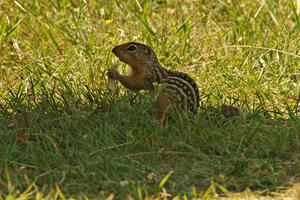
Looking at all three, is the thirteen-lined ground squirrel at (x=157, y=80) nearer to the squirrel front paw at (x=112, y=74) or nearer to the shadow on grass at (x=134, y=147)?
the squirrel front paw at (x=112, y=74)

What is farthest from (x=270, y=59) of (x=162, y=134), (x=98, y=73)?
(x=162, y=134)

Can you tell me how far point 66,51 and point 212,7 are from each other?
5.87 feet

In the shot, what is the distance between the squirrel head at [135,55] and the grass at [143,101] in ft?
0.84

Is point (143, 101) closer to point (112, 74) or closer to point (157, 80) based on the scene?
point (157, 80)

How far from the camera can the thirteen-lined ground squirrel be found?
229 inches

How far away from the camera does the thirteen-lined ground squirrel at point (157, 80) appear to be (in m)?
5.83

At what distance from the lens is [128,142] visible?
521cm

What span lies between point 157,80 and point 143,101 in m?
0.38

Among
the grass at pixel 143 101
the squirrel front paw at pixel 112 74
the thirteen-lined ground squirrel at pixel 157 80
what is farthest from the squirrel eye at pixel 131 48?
the grass at pixel 143 101

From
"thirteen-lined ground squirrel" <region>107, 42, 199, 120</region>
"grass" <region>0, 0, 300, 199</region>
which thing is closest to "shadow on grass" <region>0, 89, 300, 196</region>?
"grass" <region>0, 0, 300, 199</region>

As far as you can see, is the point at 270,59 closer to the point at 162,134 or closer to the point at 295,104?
the point at 295,104

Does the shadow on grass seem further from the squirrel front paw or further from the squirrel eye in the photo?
the squirrel eye

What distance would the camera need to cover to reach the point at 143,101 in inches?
225

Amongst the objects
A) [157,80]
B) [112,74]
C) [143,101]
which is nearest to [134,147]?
[143,101]
